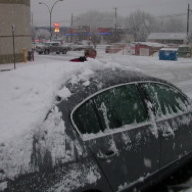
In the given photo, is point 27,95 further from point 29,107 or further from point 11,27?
point 11,27

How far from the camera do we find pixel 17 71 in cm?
390

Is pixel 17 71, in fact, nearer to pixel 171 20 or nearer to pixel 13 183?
pixel 13 183

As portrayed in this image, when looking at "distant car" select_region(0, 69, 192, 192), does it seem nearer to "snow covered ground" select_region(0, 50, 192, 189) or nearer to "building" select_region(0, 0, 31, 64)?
"snow covered ground" select_region(0, 50, 192, 189)

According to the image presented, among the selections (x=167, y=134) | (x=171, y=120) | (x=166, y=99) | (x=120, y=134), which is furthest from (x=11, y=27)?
(x=120, y=134)

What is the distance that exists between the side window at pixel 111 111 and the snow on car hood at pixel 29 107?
0.19 metres

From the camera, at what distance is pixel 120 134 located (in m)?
3.33

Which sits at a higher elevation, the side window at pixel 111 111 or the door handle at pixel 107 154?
the side window at pixel 111 111

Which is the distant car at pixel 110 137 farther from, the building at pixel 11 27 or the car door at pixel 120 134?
the building at pixel 11 27

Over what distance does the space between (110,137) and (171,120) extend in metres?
1.11

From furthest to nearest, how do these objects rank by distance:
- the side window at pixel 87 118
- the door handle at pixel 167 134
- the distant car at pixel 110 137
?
the door handle at pixel 167 134
the side window at pixel 87 118
the distant car at pixel 110 137

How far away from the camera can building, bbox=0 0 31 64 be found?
34.2 meters

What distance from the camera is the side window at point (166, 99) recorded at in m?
3.94

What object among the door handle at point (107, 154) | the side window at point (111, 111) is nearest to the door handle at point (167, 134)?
the side window at point (111, 111)

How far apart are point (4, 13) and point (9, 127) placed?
33.5 m
